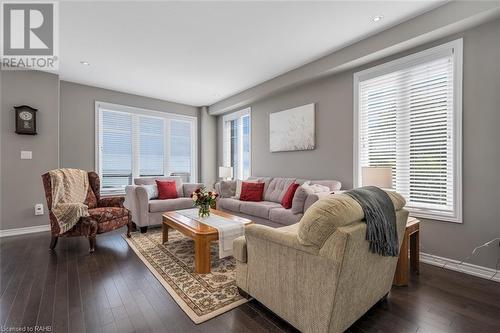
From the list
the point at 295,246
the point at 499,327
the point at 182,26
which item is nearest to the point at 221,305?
the point at 295,246

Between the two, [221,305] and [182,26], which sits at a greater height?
[182,26]

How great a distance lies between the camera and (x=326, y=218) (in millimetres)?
1315

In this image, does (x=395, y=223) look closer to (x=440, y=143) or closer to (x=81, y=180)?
(x=440, y=143)

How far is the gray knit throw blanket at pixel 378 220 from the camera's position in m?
1.46

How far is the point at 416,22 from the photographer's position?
2.67 m

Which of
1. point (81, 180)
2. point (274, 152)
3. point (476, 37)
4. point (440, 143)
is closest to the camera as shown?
point (476, 37)

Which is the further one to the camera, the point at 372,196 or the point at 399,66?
the point at 399,66

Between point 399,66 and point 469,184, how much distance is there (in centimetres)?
164

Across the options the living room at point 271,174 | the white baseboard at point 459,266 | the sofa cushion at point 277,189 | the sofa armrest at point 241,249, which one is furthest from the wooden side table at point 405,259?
the sofa cushion at point 277,189

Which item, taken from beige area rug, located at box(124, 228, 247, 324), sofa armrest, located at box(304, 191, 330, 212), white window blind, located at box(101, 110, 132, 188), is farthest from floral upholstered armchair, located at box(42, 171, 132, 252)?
sofa armrest, located at box(304, 191, 330, 212)

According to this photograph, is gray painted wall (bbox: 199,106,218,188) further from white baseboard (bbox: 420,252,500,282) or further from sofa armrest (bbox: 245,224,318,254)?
white baseboard (bbox: 420,252,500,282)

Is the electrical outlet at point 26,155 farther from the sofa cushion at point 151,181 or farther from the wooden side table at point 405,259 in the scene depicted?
the wooden side table at point 405,259

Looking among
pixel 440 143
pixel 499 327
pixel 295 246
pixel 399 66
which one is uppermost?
pixel 399 66

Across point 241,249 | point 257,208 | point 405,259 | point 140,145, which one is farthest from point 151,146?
point 405,259
